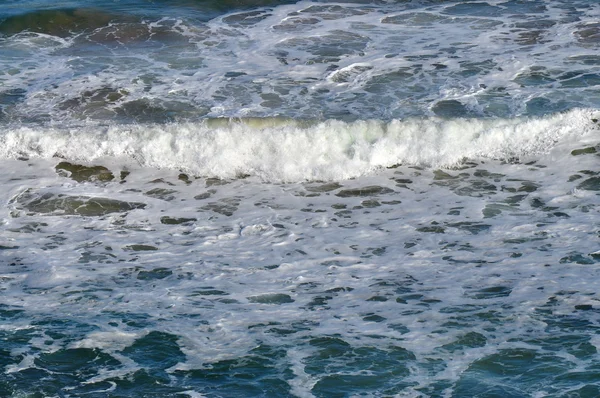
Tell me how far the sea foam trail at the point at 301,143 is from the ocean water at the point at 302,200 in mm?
35

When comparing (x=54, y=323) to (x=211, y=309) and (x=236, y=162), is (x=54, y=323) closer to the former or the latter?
(x=211, y=309)

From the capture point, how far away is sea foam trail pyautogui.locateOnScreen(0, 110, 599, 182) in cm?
1145

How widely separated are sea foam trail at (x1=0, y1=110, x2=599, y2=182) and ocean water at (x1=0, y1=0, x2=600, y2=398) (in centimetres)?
4

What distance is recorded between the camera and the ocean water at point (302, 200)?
6617mm

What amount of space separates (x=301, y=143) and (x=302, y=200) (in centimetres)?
157

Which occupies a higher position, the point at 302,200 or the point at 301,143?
the point at 301,143

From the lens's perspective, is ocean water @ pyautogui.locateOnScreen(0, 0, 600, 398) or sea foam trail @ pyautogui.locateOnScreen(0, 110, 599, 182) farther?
sea foam trail @ pyautogui.locateOnScreen(0, 110, 599, 182)

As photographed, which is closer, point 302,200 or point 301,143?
point 302,200

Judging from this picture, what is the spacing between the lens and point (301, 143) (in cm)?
1177

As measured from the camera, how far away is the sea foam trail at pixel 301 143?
1145 cm

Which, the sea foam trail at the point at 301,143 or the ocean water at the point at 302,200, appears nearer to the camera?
the ocean water at the point at 302,200

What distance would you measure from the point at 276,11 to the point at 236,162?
293 inches

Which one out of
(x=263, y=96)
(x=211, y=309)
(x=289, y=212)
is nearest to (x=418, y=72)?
(x=263, y=96)

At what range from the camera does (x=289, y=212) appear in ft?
32.7
